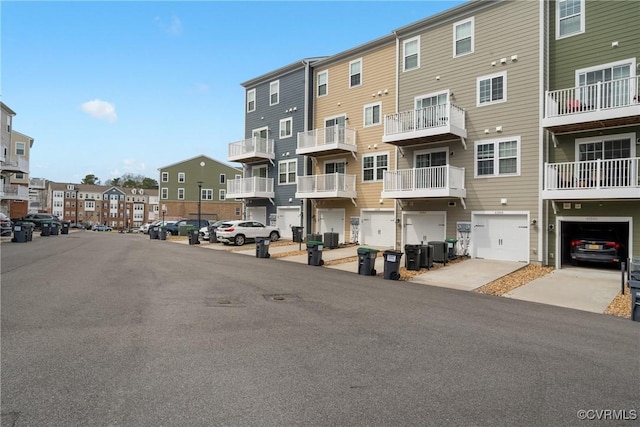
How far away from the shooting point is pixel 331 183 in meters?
22.1

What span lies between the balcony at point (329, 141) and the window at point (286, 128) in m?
3.04

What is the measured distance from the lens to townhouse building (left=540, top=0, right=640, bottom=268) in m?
12.7

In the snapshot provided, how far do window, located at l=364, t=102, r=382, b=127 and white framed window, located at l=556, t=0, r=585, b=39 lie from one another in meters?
8.66

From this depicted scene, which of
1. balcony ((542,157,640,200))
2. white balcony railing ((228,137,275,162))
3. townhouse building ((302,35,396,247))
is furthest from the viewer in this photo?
white balcony railing ((228,137,275,162))

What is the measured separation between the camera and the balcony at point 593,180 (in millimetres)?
12219

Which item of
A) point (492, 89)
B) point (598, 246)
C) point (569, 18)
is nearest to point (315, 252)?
point (598, 246)

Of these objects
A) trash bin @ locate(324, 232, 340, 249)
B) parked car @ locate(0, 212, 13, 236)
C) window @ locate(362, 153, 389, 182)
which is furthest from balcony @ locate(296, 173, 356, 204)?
parked car @ locate(0, 212, 13, 236)

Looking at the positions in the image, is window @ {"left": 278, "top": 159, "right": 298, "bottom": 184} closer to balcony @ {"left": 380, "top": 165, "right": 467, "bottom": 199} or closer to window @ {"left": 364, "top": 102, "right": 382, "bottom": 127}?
window @ {"left": 364, "top": 102, "right": 382, "bottom": 127}

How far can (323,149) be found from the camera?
2202 centimetres

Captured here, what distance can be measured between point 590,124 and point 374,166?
33.1ft

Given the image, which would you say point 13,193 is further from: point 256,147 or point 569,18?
point 569,18

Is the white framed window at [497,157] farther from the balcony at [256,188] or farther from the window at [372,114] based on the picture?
the balcony at [256,188]

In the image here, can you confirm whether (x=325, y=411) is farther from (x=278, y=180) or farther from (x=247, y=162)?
(x=247, y=162)

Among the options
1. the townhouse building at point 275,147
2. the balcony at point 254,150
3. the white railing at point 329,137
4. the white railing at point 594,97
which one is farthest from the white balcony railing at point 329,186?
the white railing at point 594,97
